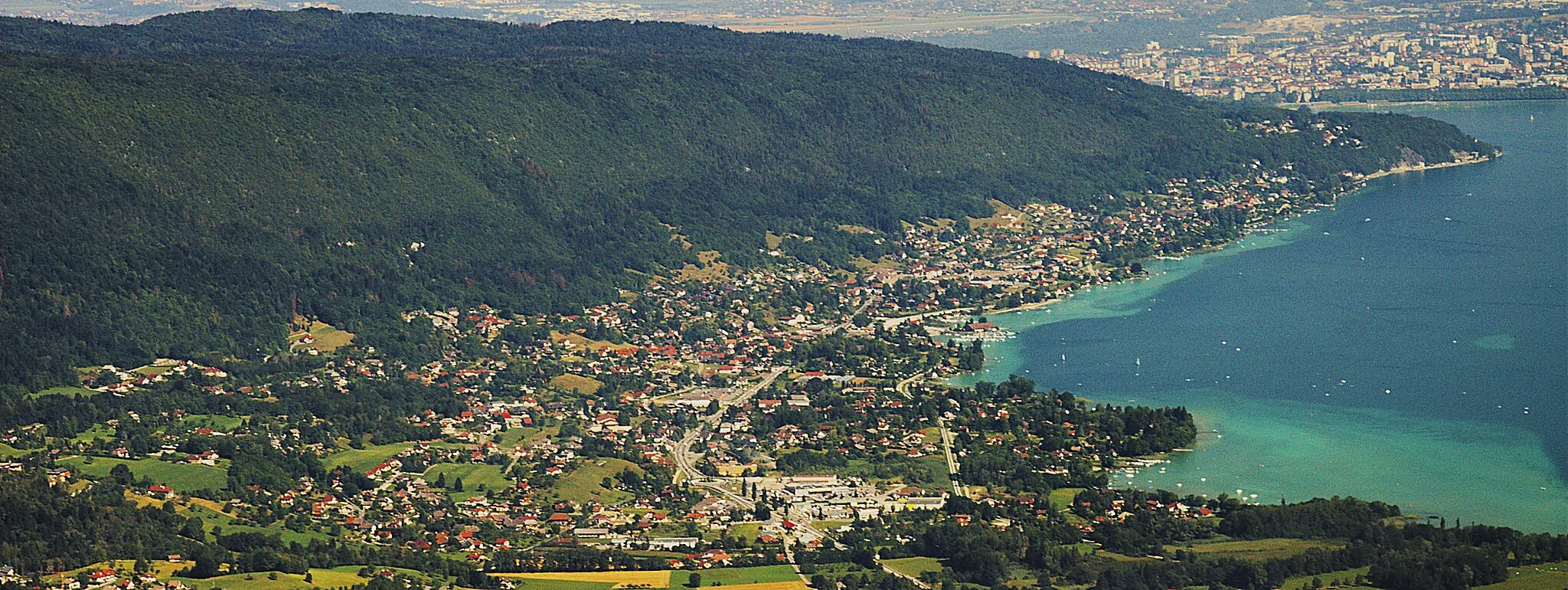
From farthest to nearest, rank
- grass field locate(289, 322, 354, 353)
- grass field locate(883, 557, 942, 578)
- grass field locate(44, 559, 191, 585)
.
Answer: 1. grass field locate(289, 322, 354, 353)
2. grass field locate(883, 557, 942, 578)
3. grass field locate(44, 559, 191, 585)

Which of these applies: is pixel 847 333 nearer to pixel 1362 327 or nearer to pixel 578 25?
pixel 1362 327

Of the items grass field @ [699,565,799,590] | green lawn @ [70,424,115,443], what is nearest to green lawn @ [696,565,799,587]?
grass field @ [699,565,799,590]

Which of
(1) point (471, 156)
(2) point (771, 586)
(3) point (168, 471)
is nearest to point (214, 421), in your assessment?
(3) point (168, 471)

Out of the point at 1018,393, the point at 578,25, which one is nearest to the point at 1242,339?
the point at 1018,393

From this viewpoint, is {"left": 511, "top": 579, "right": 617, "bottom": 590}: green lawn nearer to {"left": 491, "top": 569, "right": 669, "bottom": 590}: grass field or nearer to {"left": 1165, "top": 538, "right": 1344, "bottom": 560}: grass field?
{"left": 491, "top": 569, "right": 669, "bottom": 590}: grass field

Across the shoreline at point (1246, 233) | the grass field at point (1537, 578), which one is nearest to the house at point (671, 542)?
the grass field at point (1537, 578)

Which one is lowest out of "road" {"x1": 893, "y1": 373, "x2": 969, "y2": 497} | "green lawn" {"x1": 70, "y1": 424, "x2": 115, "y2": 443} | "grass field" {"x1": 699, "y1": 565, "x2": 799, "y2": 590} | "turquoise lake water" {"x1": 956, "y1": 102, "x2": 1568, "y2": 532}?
"turquoise lake water" {"x1": 956, "y1": 102, "x2": 1568, "y2": 532}
